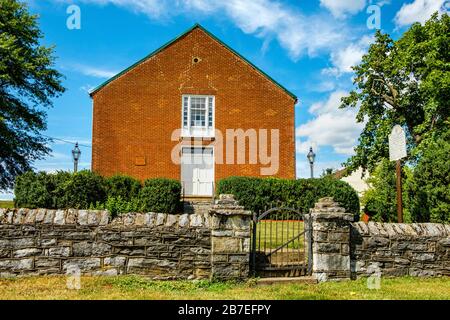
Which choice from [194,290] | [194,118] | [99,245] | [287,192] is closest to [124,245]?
[99,245]

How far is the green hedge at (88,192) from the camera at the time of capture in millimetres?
13930

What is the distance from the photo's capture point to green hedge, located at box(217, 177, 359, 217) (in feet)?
53.7

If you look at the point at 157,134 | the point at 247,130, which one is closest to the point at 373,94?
the point at 247,130

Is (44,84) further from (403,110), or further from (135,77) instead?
(403,110)

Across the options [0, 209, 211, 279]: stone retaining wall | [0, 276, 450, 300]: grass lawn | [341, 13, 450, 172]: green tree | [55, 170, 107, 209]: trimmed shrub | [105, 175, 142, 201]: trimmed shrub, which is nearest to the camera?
[0, 276, 450, 300]: grass lawn

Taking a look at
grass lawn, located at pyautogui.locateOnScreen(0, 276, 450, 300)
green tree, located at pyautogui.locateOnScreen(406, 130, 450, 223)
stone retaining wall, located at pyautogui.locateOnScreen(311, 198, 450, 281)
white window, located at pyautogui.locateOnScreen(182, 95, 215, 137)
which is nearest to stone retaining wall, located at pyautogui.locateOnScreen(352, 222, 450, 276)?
stone retaining wall, located at pyautogui.locateOnScreen(311, 198, 450, 281)

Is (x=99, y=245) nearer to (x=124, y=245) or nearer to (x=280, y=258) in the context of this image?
(x=124, y=245)

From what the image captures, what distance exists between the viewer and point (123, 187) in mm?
16766

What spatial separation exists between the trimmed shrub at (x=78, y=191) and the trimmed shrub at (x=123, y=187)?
939mm

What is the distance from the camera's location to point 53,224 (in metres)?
7.02

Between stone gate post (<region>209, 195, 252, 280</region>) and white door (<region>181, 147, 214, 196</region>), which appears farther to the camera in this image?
white door (<region>181, 147, 214, 196</region>)

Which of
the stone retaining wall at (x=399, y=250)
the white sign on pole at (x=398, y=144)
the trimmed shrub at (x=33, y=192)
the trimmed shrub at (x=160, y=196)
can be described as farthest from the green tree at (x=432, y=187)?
Answer: the trimmed shrub at (x=33, y=192)

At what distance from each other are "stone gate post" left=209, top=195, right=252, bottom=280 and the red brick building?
15.1m

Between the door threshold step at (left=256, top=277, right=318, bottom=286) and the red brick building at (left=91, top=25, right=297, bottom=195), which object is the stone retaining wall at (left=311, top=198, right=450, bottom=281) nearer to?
the door threshold step at (left=256, top=277, right=318, bottom=286)
